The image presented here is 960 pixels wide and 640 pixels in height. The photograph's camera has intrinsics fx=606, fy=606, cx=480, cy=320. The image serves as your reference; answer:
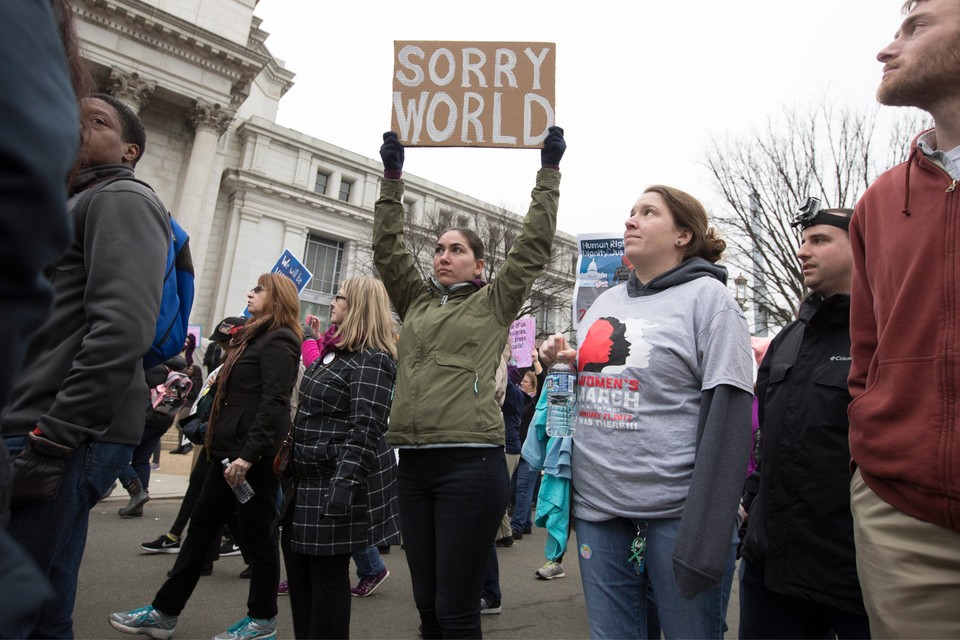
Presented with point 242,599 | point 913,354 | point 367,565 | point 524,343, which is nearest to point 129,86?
point 524,343

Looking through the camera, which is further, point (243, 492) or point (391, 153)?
point (243, 492)

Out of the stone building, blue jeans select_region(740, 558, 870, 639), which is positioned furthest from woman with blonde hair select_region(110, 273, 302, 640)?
Result: the stone building

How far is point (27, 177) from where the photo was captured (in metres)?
0.71

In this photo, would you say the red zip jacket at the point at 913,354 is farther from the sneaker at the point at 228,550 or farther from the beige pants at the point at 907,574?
the sneaker at the point at 228,550

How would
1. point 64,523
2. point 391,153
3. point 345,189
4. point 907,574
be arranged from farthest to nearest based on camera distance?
point 345,189 → point 391,153 → point 64,523 → point 907,574

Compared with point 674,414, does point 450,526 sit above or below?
below

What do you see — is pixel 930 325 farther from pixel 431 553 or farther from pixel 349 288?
pixel 349 288

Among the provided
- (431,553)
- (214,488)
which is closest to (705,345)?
(431,553)

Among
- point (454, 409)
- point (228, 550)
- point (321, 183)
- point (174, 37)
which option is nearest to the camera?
point (454, 409)

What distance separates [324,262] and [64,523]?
35134mm

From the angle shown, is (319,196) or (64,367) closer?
(64,367)

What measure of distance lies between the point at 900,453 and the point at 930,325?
345 mm

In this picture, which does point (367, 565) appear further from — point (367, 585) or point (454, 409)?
point (454, 409)

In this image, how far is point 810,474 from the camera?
2312 millimetres
